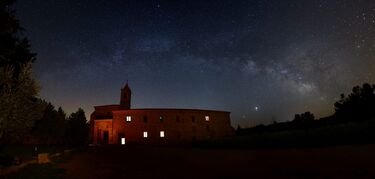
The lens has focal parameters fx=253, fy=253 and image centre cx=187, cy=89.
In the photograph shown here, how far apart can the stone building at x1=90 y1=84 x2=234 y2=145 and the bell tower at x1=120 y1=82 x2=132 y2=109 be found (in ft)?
13.8

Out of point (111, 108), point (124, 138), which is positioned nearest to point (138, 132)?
point (124, 138)

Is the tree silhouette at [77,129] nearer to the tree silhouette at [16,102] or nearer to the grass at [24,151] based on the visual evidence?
the grass at [24,151]

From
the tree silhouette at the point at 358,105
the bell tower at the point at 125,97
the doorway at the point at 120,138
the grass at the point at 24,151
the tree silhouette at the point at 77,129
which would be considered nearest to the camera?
the grass at the point at 24,151

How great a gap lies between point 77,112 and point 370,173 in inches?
2738

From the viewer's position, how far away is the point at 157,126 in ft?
168

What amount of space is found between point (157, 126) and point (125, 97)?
39.4ft

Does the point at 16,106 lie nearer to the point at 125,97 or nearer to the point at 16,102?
the point at 16,102

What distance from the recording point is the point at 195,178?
11023 millimetres

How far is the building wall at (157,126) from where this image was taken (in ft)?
166

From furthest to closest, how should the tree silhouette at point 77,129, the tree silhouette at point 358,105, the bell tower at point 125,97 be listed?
the tree silhouette at point 77,129 < the bell tower at point 125,97 < the tree silhouette at point 358,105

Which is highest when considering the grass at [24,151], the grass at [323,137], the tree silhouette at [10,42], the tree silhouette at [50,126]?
the tree silhouette at [10,42]

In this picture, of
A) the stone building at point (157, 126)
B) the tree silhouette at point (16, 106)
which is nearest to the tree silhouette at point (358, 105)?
the stone building at point (157, 126)

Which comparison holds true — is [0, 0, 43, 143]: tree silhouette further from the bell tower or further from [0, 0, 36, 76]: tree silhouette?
the bell tower

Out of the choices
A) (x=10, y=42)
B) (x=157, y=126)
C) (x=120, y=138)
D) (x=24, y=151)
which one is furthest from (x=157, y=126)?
(x=10, y=42)
